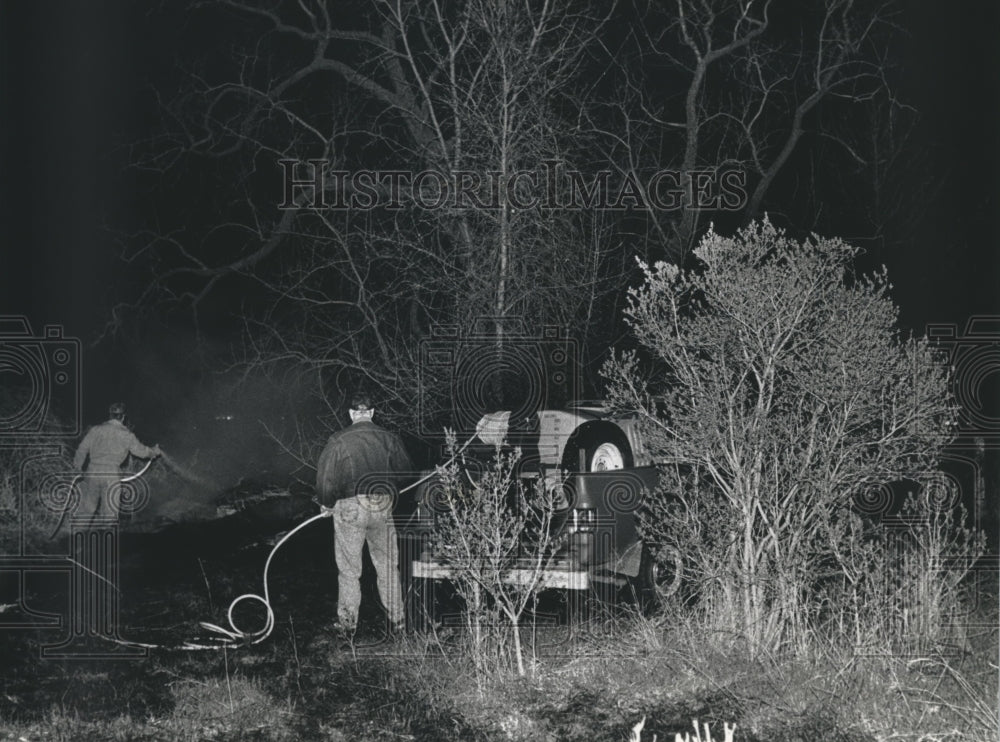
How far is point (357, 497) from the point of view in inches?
323

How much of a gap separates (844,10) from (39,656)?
48.1 feet

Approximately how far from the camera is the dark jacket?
26.9 ft

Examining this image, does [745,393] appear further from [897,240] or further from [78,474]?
[897,240]

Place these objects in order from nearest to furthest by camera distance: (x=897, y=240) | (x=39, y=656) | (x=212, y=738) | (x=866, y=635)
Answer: (x=212, y=738) → (x=866, y=635) → (x=39, y=656) → (x=897, y=240)

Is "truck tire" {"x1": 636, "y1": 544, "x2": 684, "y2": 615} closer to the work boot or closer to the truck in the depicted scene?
the truck

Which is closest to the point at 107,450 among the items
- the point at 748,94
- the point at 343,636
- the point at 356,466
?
the point at 356,466

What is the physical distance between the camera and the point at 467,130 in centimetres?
1335

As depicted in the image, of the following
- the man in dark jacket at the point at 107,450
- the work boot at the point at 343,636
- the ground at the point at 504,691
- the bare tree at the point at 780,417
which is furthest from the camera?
the man in dark jacket at the point at 107,450

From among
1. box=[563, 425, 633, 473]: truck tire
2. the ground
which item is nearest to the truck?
box=[563, 425, 633, 473]: truck tire

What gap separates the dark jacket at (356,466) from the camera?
8203 mm

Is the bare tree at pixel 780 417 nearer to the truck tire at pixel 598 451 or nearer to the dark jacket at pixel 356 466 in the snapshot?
the truck tire at pixel 598 451

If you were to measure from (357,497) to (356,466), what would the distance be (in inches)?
8.5

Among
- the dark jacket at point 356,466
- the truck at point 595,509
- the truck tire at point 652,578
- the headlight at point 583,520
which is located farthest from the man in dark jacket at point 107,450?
the truck tire at point 652,578

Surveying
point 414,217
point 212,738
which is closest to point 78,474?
point 414,217
